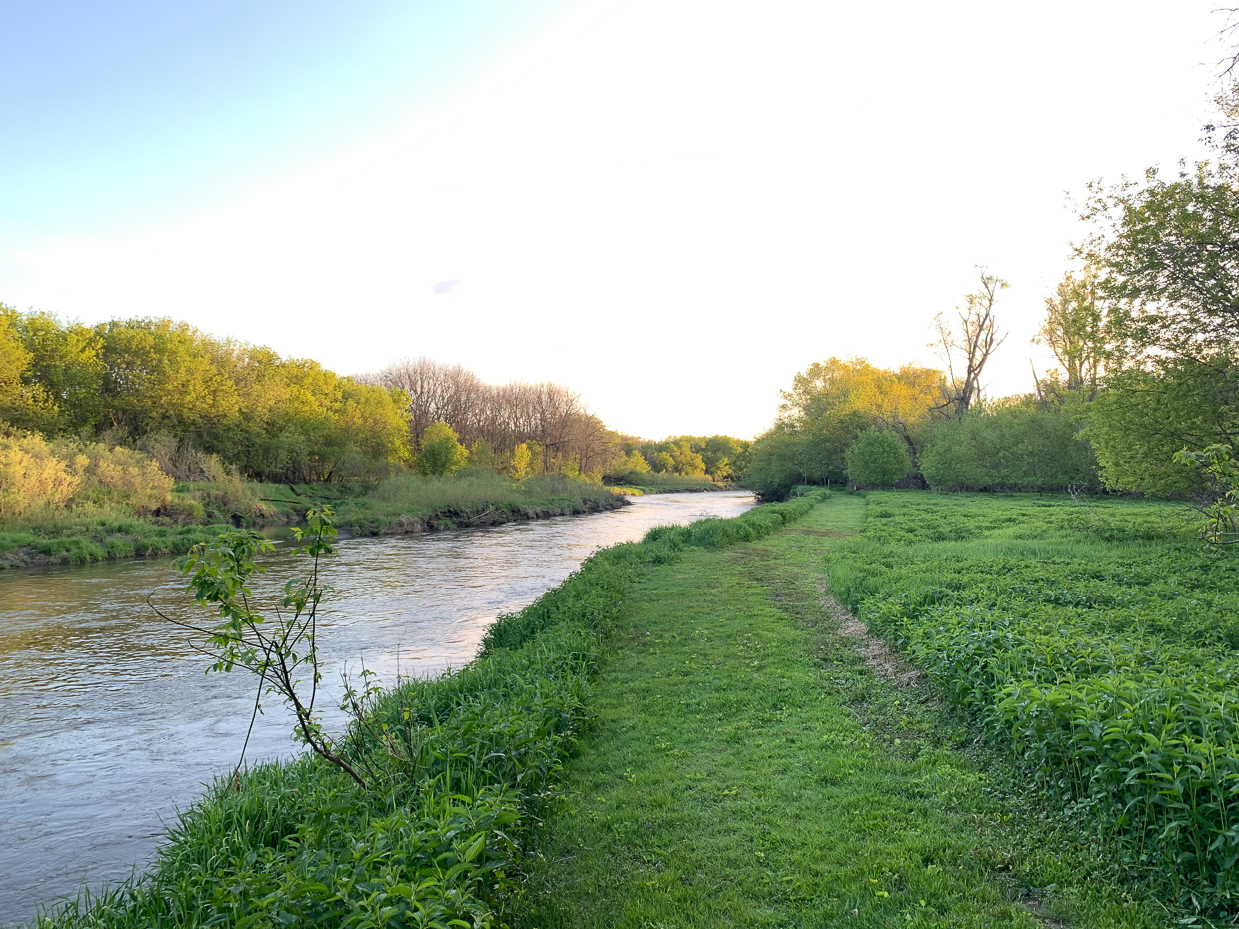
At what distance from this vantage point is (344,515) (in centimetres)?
3347

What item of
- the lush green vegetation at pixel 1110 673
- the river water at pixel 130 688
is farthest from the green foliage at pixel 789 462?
the lush green vegetation at pixel 1110 673

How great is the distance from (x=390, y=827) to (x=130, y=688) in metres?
8.54

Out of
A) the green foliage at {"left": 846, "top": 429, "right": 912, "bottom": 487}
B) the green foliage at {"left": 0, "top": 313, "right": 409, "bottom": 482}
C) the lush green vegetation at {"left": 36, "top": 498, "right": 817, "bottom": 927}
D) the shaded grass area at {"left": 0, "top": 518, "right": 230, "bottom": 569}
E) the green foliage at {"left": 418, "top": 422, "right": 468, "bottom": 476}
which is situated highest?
the green foliage at {"left": 0, "top": 313, "right": 409, "bottom": 482}

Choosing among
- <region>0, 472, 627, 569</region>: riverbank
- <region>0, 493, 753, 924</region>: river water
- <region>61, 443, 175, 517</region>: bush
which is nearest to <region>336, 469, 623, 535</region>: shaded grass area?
<region>0, 472, 627, 569</region>: riverbank

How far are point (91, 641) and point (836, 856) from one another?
1349 centimetres

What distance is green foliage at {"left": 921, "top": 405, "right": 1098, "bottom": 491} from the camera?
3834cm

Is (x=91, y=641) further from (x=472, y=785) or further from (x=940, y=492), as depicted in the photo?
(x=940, y=492)

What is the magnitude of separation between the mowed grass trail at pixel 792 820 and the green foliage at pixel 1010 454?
3607 cm

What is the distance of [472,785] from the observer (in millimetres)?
4578

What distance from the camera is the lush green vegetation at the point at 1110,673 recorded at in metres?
3.72

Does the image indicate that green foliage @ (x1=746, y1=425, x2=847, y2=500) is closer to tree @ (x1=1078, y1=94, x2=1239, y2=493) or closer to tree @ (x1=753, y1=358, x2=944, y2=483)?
tree @ (x1=753, y1=358, x2=944, y2=483)

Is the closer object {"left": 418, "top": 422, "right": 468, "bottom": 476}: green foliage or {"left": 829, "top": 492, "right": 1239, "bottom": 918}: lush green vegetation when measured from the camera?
{"left": 829, "top": 492, "right": 1239, "bottom": 918}: lush green vegetation

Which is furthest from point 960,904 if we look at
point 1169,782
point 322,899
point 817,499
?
point 817,499

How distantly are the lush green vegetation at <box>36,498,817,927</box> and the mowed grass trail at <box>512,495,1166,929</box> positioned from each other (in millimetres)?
493
